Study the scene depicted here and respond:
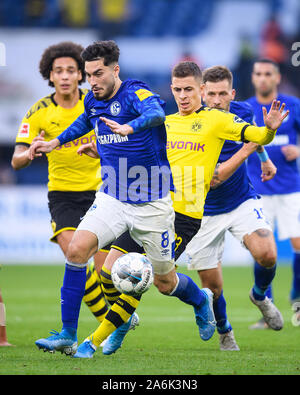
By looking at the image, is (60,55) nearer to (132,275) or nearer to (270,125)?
(270,125)

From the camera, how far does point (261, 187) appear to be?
913 cm

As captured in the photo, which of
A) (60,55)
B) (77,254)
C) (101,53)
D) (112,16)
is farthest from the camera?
(112,16)

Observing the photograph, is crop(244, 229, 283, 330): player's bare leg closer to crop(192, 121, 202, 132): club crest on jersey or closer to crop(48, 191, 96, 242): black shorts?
crop(192, 121, 202, 132): club crest on jersey

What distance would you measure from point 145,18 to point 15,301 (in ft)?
48.0

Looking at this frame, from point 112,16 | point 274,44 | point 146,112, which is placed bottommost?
point 146,112

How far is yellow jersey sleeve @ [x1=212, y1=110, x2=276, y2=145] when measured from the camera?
6.02 meters

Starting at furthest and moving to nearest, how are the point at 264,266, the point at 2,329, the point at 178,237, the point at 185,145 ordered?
the point at 264,266, the point at 2,329, the point at 185,145, the point at 178,237

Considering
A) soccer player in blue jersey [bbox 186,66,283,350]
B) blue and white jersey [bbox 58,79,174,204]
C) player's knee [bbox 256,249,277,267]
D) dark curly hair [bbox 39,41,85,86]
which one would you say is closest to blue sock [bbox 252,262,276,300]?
soccer player in blue jersey [bbox 186,66,283,350]

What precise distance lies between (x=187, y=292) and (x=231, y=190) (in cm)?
124

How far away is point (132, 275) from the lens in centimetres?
577

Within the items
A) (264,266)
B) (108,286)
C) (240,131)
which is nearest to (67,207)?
(108,286)

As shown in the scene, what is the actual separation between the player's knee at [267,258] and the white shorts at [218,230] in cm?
24
